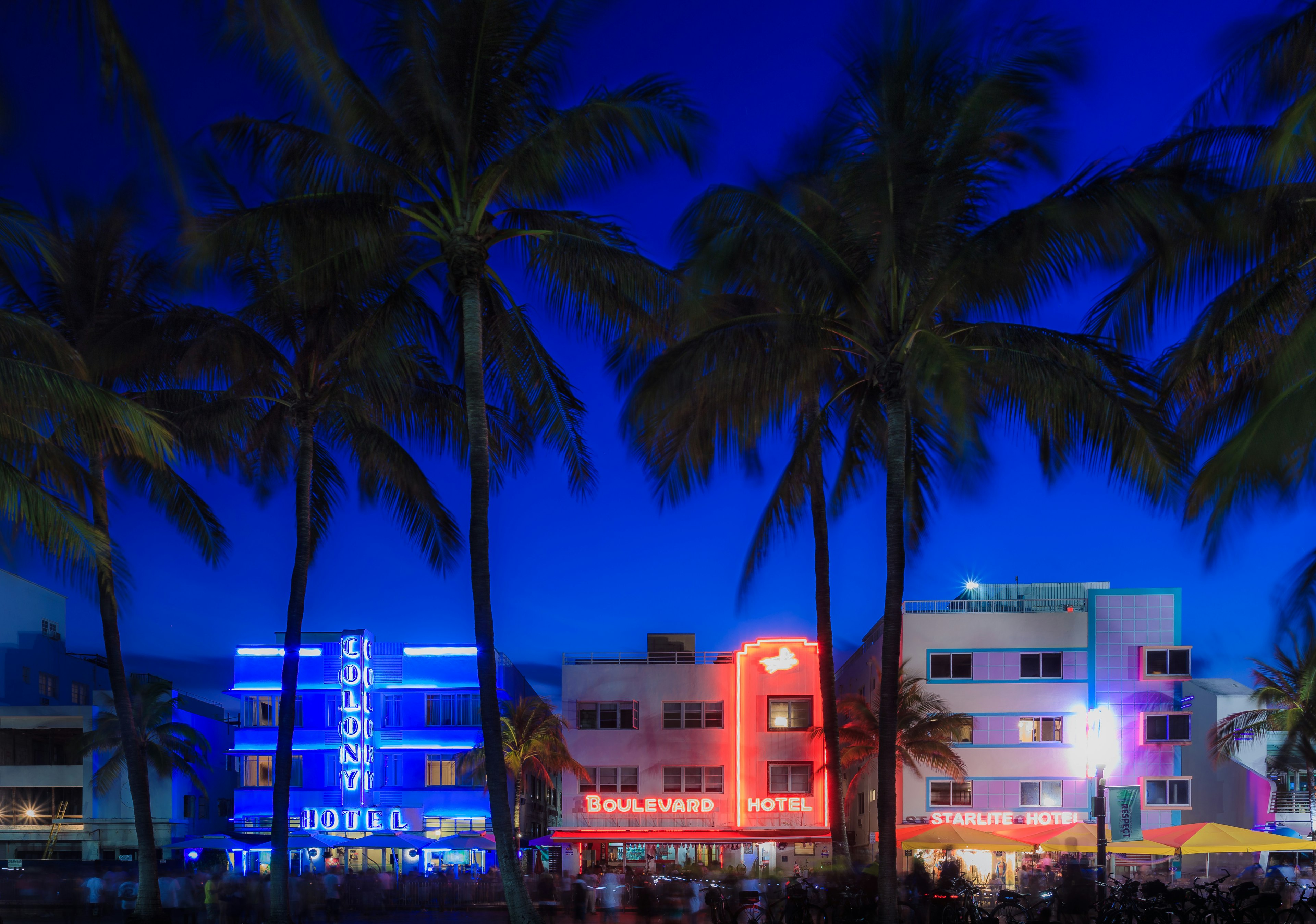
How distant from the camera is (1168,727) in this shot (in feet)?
143

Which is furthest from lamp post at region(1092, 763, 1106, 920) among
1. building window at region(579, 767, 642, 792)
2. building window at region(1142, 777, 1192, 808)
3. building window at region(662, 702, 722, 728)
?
building window at region(579, 767, 642, 792)

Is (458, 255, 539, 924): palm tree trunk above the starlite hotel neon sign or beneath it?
above

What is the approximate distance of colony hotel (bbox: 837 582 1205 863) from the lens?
43.7 meters

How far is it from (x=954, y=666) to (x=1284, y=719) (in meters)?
11.3

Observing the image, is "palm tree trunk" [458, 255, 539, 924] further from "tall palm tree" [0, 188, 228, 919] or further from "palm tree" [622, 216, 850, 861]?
"tall palm tree" [0, 188, 228, 919]

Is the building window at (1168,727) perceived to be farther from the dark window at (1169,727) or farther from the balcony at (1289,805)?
the balcony at (1289,805)

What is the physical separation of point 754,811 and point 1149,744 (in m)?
13.7

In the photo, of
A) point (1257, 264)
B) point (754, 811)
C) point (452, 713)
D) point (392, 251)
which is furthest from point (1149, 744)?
point (392, 251)

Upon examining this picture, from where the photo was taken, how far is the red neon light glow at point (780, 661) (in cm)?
4597

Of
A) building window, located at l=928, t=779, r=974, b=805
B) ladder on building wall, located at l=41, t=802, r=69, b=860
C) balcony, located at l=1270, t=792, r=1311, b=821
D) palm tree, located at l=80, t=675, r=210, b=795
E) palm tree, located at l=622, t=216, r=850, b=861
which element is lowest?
ladder on building wall, located at l=41, t=802, r=69, b=860

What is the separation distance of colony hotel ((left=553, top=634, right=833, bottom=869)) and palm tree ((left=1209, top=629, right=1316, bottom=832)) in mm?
13742

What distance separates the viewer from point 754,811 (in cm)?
4494

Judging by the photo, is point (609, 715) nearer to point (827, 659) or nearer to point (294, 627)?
point (827, 659)

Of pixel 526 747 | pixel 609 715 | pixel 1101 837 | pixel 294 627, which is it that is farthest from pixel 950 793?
pixel 294 627
